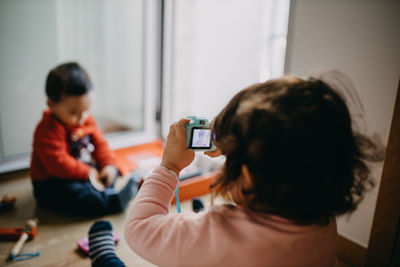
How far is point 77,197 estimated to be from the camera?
1190 millimetres

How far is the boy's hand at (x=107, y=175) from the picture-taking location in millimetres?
1350

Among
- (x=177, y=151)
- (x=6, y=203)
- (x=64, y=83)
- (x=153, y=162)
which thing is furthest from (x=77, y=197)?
(x=177, y=151)

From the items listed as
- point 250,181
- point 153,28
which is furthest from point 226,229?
point 153,28

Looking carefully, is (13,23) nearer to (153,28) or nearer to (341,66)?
(153,28)

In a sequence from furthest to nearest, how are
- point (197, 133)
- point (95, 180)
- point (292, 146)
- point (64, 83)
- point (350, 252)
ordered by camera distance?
1. point (95, 180)
2. point (64, 83)
3. point (350, 252)
4. point (197, 133)
5. point (292, 146)

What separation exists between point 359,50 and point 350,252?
624mm

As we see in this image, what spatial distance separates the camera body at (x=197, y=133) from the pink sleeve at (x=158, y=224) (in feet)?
0.23

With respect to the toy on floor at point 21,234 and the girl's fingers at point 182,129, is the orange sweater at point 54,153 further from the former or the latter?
the girl's fingers at point 182,129

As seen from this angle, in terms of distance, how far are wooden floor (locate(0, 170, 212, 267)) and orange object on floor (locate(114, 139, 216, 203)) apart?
0.06 meters

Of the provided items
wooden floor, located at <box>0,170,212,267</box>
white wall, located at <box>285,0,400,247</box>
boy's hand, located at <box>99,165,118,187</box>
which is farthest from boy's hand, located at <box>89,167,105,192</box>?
white wall, located at <box>285,0,400,247</box>

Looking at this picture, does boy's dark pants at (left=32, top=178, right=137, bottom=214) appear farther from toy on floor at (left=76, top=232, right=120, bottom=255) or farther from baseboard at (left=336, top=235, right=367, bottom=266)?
baseboard at (left=336, top=235, right=367, bottom=266)

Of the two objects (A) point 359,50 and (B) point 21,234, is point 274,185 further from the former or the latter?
(B) point 21,234

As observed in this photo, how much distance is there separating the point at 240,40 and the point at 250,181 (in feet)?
3.84

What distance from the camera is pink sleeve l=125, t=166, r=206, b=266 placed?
0.49 m
